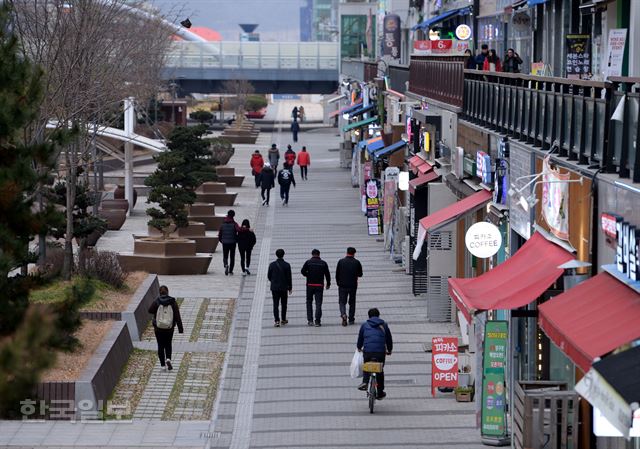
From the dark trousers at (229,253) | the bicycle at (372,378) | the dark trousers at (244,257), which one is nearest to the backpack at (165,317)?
the bicycle at (372,378)

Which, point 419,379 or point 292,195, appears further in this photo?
point 292,195

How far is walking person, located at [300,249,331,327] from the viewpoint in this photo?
24984mm

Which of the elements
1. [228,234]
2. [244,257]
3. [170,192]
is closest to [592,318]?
[228,234]

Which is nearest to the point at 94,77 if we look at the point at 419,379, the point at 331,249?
the point at 331,249

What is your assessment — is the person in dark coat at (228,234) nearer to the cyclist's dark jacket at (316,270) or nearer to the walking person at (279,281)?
the walking person at (279,281)

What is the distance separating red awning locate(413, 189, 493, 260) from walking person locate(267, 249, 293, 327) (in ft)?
7.39

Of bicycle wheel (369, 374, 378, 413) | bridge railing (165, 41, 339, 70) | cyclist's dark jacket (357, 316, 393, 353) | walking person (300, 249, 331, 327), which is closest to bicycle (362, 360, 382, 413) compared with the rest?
bicycle wheel (369, 374, 378, 413)

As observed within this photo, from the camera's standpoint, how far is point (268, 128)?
336ft

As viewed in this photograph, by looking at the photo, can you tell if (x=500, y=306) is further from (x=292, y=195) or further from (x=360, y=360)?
(x=292, y=195)

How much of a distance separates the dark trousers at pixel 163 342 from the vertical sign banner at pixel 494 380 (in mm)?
5711

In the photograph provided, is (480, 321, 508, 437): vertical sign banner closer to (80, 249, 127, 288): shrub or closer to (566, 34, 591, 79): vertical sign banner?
(80, 249, 127, 288): shrub

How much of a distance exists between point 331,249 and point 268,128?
217 feet

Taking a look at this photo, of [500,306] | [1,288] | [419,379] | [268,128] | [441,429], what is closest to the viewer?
[1,288]

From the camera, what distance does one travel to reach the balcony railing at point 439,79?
28688mm
